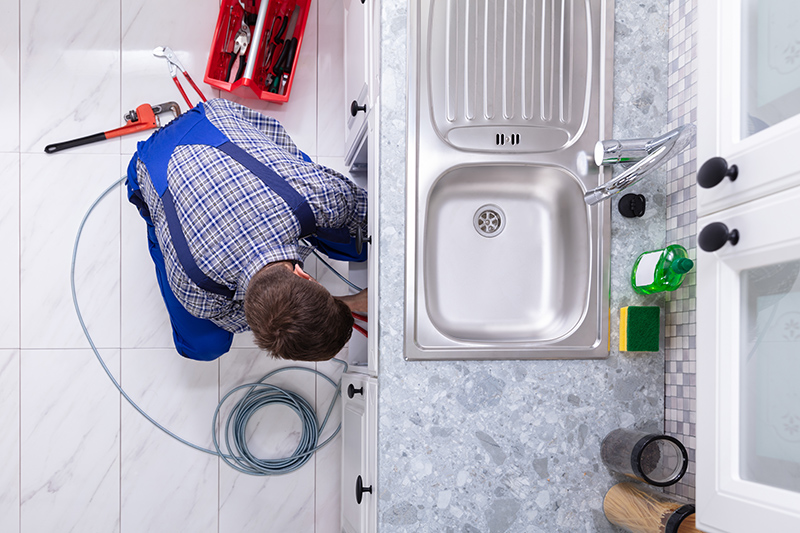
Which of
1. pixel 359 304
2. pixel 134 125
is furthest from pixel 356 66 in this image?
pixel 134 125

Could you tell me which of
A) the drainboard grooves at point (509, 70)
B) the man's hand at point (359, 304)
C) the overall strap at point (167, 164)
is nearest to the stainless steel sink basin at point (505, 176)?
the drainboard grooves at point (509, 70)

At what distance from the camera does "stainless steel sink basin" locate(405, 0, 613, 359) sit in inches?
56.6

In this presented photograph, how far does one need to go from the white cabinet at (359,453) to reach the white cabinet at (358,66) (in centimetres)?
74

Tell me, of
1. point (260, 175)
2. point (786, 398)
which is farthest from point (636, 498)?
point (260, 175)

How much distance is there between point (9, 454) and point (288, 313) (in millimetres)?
1361

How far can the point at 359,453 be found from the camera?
1.71 metres

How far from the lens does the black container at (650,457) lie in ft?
4.25

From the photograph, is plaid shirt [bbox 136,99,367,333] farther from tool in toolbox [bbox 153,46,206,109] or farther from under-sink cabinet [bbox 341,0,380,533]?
tool in toolbox [bbox 153,46,206,109]

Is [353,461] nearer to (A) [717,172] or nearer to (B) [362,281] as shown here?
(B) [362,281]

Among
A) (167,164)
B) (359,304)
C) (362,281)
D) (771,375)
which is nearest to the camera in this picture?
(771,375)

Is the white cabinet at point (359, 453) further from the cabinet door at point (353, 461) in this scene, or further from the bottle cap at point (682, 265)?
the bottle cap at point (682, 265)

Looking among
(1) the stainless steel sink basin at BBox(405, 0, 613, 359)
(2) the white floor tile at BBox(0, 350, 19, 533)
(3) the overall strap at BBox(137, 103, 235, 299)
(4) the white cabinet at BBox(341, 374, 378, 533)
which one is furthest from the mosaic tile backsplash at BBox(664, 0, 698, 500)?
(2) the white floor tile at BBox(0, 350, 19, 533)

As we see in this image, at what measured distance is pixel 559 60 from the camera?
4.86 feet

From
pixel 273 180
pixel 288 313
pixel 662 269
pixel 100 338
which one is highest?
pixel 273 180
